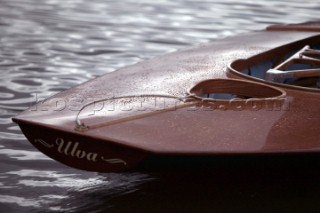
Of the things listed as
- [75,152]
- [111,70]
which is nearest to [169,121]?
[75,152]

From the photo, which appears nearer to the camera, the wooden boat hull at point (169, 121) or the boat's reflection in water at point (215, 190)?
the wooden boat hull at point (169, 121)

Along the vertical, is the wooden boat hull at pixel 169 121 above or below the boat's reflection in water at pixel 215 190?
above

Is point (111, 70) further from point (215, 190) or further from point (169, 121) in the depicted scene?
point (169, 121)

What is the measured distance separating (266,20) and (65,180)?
6043mm

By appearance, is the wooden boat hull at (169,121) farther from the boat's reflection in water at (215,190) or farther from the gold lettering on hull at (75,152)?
the boat's reflection in water at (215,190)

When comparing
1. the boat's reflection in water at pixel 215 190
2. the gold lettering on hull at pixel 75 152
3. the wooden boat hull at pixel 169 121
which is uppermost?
the wooden boat hull at pixel 169 121

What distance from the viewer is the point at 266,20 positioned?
9.37 m

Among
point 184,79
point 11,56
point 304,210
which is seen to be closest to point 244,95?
point 184,79

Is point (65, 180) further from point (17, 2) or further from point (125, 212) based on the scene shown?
point (17, 2)

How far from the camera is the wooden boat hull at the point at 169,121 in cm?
313

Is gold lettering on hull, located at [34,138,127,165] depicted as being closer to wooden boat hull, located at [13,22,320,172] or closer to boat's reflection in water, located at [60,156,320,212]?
wooden boat hull, located at [13,22,320,172]

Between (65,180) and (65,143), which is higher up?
(65,143)

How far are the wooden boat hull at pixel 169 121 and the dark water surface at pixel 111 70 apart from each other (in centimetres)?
18

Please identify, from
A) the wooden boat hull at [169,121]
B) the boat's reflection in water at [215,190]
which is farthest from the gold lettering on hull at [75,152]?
the boat's reflection in water at [215,190]
